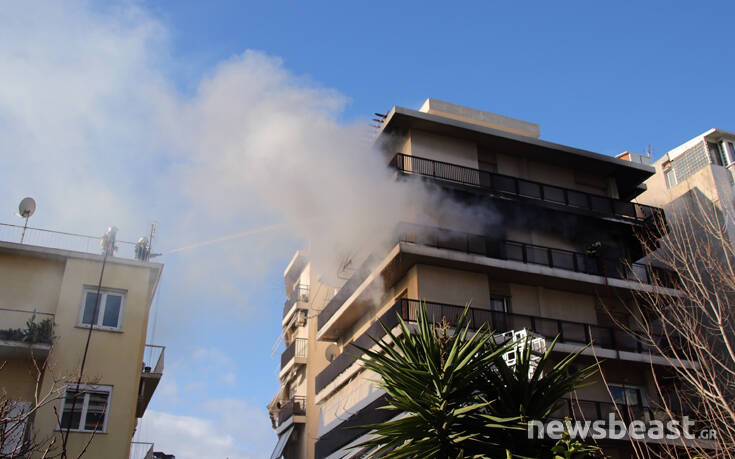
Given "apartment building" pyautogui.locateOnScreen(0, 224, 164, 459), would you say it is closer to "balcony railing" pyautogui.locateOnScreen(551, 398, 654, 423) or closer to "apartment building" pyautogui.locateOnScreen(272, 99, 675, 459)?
"apartment building" pyautogui.locateOnScreen(272, 99, 675, 459)

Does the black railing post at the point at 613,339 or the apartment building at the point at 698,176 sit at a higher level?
the apartment building at the point at 698,176

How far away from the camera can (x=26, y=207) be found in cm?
2117

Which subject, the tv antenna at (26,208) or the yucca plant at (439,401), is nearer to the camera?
the yucca plant at (439,401)

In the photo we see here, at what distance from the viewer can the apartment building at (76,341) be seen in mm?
17969

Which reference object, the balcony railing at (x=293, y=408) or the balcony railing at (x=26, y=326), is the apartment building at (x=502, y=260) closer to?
the balcony railing at (x=293, y=408)

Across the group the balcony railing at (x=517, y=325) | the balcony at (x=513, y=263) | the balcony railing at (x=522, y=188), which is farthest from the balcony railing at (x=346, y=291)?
the balcony railing at (x=522, y=188)

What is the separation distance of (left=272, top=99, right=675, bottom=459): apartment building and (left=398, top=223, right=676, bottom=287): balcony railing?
0.04 metres

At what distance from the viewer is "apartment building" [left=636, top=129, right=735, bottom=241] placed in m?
26.5

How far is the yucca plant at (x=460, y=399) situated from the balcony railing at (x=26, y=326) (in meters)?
10.8

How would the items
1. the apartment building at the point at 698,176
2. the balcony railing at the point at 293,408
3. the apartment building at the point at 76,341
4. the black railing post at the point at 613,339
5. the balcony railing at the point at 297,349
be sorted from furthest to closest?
the balcony railing at the point at 297,349
the balcony railing at the point at 293,408
the apartment building at the point at 698,176
the black railing post at the point at 613,339
the apartment building at the point at 76,341

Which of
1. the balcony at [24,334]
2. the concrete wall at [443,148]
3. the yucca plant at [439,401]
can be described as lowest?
the yucca plant at [439,401]

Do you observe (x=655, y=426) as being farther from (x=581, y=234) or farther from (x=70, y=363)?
(x=70, y=363)

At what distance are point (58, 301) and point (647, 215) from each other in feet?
66.3

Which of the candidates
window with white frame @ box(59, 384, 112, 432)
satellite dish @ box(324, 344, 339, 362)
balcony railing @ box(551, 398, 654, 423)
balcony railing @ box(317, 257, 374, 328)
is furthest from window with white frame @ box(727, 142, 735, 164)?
window with white frame @ box(59, 384, 112, 432)
